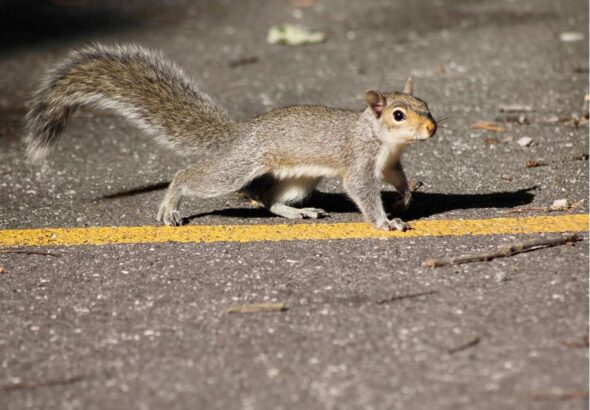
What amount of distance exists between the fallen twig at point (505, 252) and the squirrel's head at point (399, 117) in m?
0.90

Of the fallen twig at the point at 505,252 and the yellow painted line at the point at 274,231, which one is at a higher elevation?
the fallen twig at the point at 505,252

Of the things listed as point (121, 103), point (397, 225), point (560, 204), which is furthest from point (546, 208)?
point (121, 103)

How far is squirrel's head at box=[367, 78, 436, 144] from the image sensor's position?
184 inches

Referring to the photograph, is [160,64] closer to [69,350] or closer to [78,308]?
[78,308]

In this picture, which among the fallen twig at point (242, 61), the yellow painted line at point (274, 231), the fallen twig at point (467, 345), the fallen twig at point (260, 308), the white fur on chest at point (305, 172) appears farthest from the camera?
the fallen twig at point (242, 61)

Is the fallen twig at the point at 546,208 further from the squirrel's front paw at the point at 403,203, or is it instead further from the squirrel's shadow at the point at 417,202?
the squirrel's front paw at the point at 403,203

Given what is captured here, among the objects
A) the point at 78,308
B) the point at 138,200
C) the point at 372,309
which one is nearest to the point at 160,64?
the point at 138,200

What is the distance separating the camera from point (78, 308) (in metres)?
3.60

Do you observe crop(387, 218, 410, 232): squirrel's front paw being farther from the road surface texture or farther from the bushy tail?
the bushy tail

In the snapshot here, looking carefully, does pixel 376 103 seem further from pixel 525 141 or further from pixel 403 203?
pixel 525 141

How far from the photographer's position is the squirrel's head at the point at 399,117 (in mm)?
4680

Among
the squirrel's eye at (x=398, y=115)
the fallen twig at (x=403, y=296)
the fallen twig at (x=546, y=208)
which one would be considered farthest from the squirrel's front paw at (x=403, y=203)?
the fallen twig at (x=403, y=296)

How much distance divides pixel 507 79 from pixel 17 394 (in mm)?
4986

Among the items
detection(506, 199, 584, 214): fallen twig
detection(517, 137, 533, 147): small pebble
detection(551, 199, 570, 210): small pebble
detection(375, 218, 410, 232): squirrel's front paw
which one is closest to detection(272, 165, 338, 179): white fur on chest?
detection(375, 218, 410, 232): squirrel's front paw
